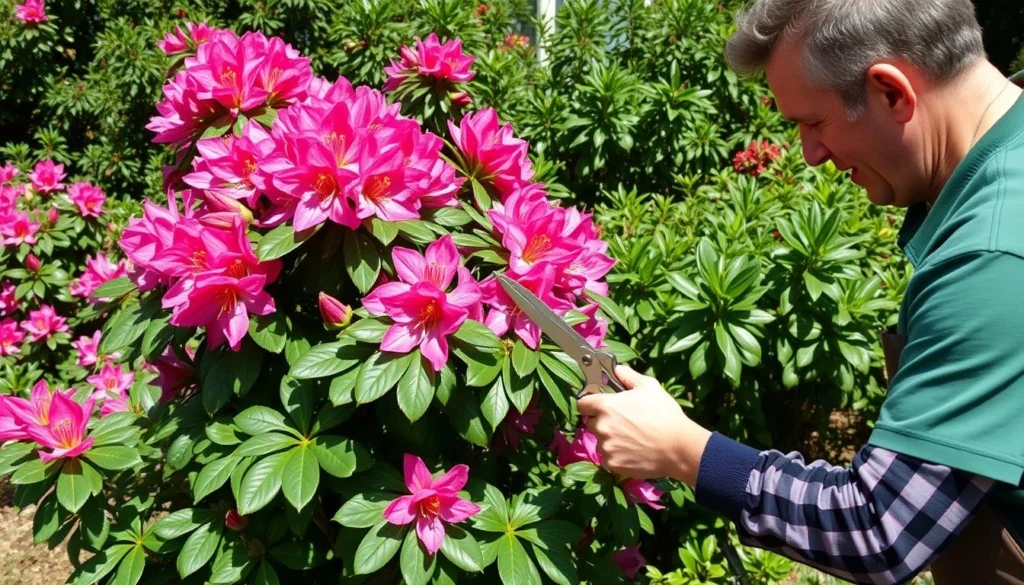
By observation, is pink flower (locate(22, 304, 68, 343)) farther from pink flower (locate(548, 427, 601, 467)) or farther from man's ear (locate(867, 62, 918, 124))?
man's ear (locate(867, 62, 918, 124))

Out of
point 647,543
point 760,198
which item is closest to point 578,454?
point 647,543

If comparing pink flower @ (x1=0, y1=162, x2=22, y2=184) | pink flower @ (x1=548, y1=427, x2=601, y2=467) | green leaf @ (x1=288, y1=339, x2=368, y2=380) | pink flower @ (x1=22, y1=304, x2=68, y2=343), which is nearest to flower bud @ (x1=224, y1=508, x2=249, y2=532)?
green leaf @ (x1=288, y1=339, x2=368, y2=380)

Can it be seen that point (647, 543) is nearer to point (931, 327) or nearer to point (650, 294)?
point (650, 294)

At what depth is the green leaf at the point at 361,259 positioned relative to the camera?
1.56 meters

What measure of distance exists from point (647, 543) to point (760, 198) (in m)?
1.40

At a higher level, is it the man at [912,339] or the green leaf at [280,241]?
the man at [912,339]

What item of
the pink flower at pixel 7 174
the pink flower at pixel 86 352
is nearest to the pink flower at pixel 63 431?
the pink flower at pixel 86 352

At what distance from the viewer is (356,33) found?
4.93m

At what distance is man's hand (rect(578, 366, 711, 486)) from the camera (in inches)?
50.8

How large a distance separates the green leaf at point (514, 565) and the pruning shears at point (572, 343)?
0.35 meters

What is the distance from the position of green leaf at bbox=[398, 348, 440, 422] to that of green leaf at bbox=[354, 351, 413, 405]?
0.04ft

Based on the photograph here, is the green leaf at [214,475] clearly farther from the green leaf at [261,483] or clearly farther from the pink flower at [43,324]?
the pink flower at [43,324]

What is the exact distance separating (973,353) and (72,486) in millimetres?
A: 1567

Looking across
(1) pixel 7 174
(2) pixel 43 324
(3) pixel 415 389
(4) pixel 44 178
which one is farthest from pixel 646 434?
(1) pixel 7 174
